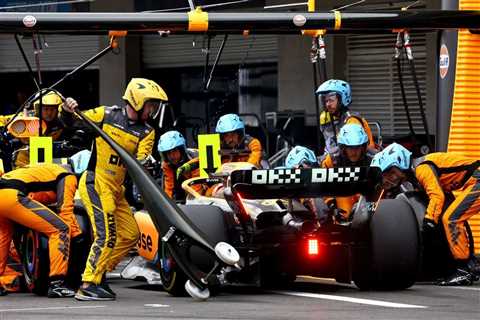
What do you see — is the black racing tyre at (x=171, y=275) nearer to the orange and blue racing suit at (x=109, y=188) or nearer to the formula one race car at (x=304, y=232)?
the formula one race car at (x=304, y=232)

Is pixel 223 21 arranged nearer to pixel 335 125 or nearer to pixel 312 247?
pixel 335 125

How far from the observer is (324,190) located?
12.6m

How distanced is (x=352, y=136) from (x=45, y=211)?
2875 millimetres

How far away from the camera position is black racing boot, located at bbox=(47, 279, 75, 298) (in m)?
12.7

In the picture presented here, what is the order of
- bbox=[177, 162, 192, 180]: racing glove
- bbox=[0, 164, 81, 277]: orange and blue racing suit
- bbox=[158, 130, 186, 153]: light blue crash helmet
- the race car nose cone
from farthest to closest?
bbox=[158, 130, 186, 153]: light blue crash helmet → bbox=[177, 162, 192, 180]: racing glove → bbox=[0, 164, 81, 277]: orange and blue racing suit → the race car nose cone

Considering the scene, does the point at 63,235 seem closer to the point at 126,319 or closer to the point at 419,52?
the point at 126,319

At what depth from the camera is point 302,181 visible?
490 inches

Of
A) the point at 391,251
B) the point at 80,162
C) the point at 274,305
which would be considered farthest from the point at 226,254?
the point at 80,162

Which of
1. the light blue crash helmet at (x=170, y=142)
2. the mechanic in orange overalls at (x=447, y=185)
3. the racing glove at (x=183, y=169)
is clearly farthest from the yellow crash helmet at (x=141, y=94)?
the light blue crash helmet at (x=170, y=142)

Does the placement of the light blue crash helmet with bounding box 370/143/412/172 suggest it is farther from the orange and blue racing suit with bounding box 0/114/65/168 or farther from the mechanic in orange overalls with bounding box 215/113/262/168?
the orange and blue racing suit with bounding box 0/114/65/168

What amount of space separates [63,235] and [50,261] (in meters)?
0.26

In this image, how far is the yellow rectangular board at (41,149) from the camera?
15.6 metres

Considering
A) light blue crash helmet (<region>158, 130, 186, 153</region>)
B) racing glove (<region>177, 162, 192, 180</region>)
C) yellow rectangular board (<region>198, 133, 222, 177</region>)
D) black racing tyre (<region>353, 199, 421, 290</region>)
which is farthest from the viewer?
light blue crash helmet (<region>158, 130, 186, 153</region>)

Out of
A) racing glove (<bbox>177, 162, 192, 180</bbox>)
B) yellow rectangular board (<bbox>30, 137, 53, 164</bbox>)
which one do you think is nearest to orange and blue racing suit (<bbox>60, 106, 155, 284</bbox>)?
yellow rectangular board (<bbox>30, 137, 53, 164</bbox>)
